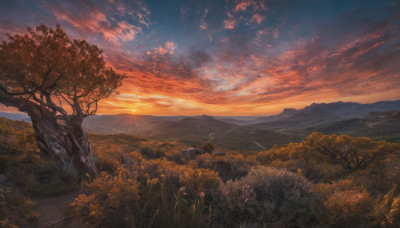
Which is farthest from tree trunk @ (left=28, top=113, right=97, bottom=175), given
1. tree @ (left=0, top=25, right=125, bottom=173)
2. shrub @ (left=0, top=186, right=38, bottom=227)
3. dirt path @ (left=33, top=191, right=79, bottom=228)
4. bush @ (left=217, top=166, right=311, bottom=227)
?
bush @ (left=217, top=166, right=311, bottom=227)

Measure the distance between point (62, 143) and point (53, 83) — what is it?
3222 mm

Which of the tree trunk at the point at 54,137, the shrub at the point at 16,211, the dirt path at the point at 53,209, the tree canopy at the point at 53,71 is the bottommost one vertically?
the dirt path at the point at 53,209

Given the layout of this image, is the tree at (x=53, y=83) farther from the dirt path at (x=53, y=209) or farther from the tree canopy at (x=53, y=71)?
the dirt path at (x=53, y=209)

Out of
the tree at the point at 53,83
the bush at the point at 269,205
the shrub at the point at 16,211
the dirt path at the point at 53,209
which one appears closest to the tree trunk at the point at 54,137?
the tree at the point at 53,83

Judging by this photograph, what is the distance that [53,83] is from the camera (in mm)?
7926

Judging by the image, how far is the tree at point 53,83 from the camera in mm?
7043

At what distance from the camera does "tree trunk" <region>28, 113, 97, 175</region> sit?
760cm

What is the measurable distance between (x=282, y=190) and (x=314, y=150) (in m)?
12.5

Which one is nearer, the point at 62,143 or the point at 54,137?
the point at 54,137

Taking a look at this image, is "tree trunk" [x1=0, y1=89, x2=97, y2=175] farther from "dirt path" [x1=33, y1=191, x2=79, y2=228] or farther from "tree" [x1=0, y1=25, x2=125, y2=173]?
"dirt path" [x1=33, y1=191, x2=79, y2=228]

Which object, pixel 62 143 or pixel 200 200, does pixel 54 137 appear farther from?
pixel 200 200

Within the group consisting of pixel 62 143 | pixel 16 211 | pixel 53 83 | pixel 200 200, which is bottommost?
pixel 16 211

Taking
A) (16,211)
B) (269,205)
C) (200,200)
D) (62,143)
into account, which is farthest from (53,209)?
(269,205)

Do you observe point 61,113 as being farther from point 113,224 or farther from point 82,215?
point 113,224
